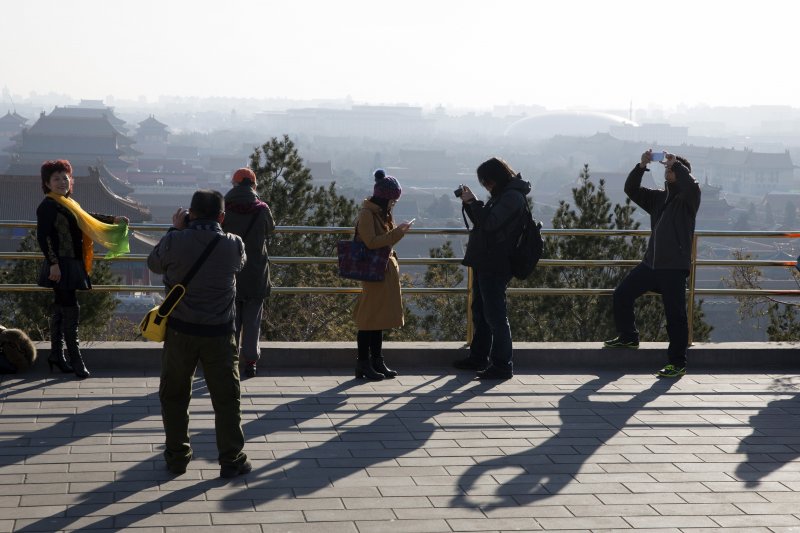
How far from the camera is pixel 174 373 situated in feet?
17.1

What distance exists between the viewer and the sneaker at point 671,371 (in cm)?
765

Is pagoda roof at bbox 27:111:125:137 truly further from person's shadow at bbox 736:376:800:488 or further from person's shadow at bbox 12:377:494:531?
person's shadow at bbox 736:376:800:488

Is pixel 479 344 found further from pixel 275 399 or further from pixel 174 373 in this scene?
pixel 174 373

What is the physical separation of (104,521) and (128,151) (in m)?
165

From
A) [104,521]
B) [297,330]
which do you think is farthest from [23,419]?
[297,330]

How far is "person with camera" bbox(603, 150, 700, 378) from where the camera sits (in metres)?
7.48

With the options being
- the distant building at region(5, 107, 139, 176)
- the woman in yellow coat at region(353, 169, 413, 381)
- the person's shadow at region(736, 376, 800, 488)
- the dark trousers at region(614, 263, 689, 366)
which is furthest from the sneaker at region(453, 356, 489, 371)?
the distant building at region(5, 107, 139, 176)

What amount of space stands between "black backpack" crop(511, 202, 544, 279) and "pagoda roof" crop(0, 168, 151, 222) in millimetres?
63291

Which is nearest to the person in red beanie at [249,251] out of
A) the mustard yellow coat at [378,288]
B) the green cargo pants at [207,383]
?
the mustard yellow coat at [378,288]

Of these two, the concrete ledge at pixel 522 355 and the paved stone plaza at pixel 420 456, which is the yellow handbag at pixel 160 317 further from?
the concrete ledge at pixel 522 355

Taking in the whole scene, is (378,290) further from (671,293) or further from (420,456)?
(671,293)

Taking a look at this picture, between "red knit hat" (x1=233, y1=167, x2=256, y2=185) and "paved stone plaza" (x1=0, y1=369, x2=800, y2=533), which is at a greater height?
"red knit hat" (x1=233, y1=167, x2=256, y2=185)

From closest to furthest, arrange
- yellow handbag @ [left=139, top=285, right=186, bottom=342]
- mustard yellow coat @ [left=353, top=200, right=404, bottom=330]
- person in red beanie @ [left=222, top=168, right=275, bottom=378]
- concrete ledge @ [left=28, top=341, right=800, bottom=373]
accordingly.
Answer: yellow handbag @ [left=139, top=285, right=186, bottom=342] → person in red beanie @ [left=222, top=168, right=275, bottom=378] → mustard yellow coat @ [left=353, top=200, right=404, bottom=330] → concrete ledge @ [left=28, top=341, right=800, bottom=373]

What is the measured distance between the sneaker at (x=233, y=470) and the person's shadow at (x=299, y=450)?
4cm
